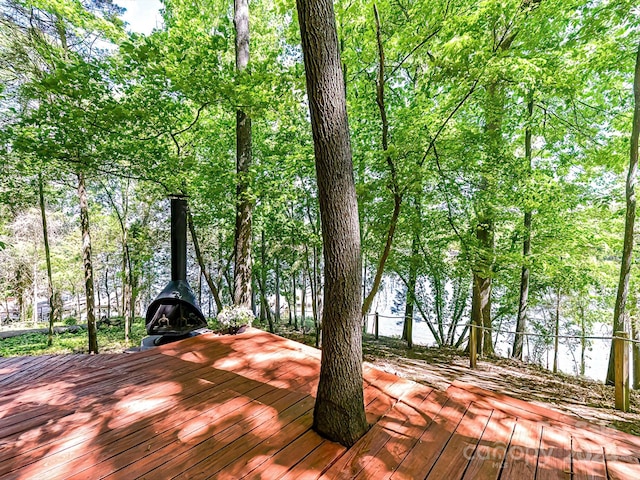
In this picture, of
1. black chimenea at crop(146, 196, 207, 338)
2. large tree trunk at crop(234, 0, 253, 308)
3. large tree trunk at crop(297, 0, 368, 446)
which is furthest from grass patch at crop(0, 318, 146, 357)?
large tree trunk at crop(297, 0, 368, 446)

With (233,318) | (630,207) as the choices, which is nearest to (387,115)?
(630,207)

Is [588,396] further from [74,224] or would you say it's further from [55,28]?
[74,224]

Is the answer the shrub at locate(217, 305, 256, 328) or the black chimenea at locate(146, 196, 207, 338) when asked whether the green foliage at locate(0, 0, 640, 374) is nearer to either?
the black chimenea at locate(146, 196, 207, 338)

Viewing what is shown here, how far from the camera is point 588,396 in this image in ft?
12.2

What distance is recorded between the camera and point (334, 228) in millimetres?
1661

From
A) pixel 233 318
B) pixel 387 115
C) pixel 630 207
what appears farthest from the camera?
pixel 387 115

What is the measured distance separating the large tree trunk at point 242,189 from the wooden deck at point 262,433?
1623 millimetres

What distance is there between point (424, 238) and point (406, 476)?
Result: 625 cm

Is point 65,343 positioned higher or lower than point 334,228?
lower

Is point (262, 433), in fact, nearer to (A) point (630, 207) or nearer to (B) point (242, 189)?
(B) point (242, 189)

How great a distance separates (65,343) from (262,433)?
29.2 ft

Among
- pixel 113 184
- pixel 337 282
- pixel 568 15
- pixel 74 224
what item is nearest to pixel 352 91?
pixel 568 15

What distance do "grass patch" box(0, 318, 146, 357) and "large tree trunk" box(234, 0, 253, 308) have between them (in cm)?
551

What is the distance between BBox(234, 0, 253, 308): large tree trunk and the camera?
416 cm
